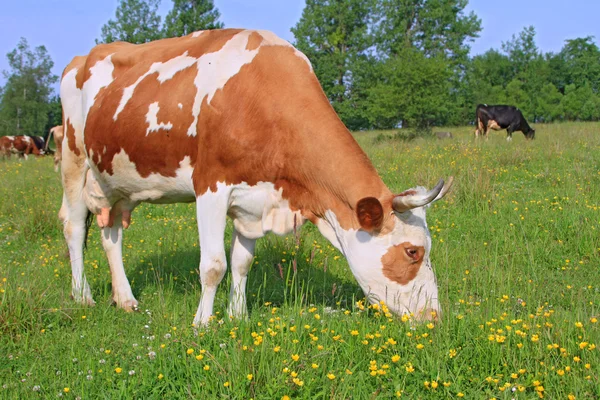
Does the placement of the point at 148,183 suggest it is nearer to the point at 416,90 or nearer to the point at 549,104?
the point at 416,90

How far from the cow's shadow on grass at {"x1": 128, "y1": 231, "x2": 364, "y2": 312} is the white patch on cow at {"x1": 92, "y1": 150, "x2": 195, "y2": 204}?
78cm

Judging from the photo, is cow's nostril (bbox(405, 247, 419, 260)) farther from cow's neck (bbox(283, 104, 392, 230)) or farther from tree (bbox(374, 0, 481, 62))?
tree (bbox(374, 0, 481, 62))

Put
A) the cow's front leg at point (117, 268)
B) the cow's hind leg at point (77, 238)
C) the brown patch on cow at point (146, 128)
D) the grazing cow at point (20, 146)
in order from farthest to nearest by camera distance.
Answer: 1. the grazing cow at point (20, 146)
2. the cow's hind leg at point (77, 238)
3. the cow's front leg at point (117, 268)
4. the brown patch on cow at point (146, 128)

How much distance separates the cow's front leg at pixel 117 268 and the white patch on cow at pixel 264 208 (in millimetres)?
1699

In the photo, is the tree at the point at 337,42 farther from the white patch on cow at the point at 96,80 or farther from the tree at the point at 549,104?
the white patch on cow at the point at 96,80

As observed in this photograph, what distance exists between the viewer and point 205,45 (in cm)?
507

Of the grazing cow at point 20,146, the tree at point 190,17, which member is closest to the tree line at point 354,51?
the tree at point 190,17

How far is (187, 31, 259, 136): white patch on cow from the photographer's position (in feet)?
15.2

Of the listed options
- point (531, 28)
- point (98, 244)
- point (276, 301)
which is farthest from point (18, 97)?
point (531, 28)

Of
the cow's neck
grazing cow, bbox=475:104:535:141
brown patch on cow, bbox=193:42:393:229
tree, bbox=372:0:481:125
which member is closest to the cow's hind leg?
brown patch on cow, bbox=193:42:393:229

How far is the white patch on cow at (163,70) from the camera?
5.04 m

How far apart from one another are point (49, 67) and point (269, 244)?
203 ft

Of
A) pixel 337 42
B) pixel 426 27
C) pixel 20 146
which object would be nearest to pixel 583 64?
pixel 426 27

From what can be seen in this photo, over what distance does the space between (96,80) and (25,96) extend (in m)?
59.6
